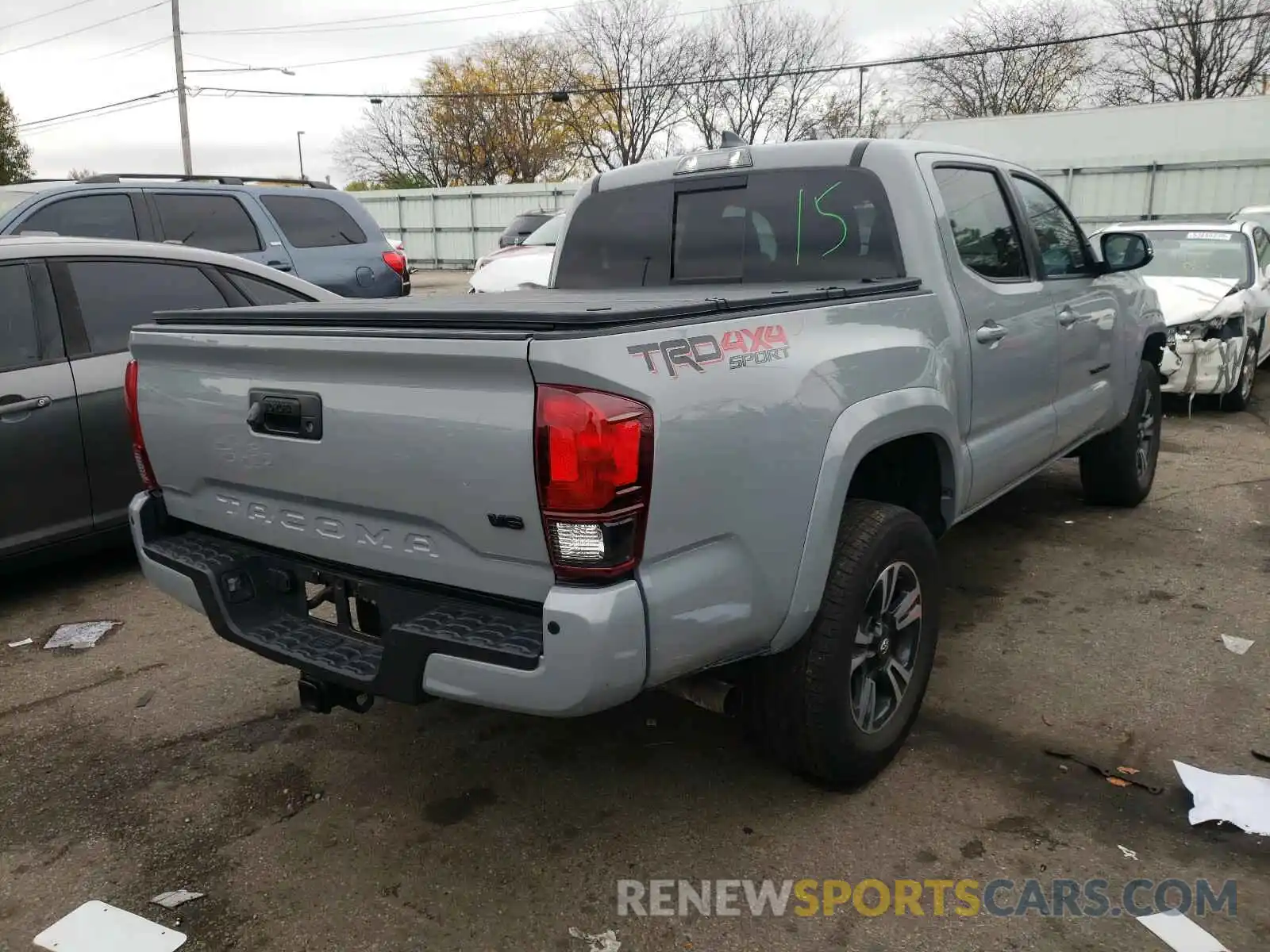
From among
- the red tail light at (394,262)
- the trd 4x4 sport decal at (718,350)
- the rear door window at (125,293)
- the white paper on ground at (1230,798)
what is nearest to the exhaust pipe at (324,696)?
the trd 4x4 sport decal at (718,350)

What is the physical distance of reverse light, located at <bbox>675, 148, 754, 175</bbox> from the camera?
382cm

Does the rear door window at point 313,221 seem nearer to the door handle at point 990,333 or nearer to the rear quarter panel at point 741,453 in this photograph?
the door handle at point 990,333

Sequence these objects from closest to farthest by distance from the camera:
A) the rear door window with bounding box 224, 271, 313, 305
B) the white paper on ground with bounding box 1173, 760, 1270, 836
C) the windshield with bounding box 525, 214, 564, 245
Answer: the white paper on ground with bounding box 1173, 760, 1270, 836, the rear door window with bounding box 224, 271, 313, 305, the windshield with bounding box 525, 214, 564, 245

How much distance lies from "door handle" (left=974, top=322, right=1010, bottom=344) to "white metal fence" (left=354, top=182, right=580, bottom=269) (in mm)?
26035

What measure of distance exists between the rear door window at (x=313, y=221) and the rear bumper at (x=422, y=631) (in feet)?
19.9

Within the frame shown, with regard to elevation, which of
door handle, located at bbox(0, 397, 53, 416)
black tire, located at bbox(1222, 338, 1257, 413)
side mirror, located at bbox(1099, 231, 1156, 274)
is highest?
side mirror, located at bbox(1099, 231, 1156, 274)

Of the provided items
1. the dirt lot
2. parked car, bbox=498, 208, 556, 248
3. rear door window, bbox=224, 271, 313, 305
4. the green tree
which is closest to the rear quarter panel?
the dirt lot

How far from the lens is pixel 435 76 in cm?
4809

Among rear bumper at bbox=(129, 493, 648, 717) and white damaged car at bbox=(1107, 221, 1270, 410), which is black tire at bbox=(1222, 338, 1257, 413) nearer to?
white damaged car at bbox=(1107, 221, 1270, 410)

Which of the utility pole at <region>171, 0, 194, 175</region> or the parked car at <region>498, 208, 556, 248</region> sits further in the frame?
the utility pole at <region>171, 0, 194, 175</region>

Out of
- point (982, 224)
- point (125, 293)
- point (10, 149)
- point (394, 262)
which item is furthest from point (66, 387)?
point (10, 149)

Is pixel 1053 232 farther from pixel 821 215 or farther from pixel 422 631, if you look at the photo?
pixel 422 631

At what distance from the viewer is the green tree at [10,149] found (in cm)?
5334

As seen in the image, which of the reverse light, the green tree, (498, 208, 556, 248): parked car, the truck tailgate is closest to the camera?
the truck tailgate
